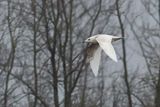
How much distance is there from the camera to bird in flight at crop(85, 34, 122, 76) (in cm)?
900

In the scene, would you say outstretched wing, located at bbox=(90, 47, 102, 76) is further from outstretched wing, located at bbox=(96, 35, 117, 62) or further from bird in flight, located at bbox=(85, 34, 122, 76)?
outstretched wing, located at bbox=(96, 35, 117, 62)

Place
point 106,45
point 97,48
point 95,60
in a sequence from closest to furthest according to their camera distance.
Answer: point 106,45, point 95,60, point 97,48

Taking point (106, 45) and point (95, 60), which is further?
point (95, 60)

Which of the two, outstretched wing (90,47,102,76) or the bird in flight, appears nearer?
the bird in flight

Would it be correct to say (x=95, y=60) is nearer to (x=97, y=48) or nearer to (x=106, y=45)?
(x=97, y=48)

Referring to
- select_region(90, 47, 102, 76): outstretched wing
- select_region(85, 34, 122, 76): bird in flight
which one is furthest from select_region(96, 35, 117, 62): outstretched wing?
select_region(90, 47, 102, 76): outstretched wing

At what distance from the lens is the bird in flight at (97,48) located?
900 cm

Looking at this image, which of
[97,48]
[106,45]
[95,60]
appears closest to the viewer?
[106,45]

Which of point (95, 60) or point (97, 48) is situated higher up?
point (97, 48)

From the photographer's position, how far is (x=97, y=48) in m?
9.80

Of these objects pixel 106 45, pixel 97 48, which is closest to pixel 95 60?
pixel 97 48

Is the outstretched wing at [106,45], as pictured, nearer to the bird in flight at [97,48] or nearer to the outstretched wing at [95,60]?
the bird in flight at [97,48]

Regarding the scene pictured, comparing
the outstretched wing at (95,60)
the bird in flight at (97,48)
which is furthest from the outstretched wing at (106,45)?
the outstretched wing at (95,60)

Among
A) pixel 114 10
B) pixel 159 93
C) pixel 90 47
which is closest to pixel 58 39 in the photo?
pixel 114 10
